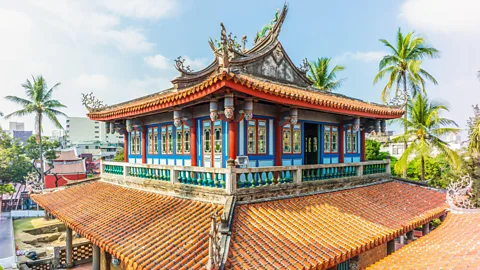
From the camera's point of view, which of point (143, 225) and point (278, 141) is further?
point (278, 141)

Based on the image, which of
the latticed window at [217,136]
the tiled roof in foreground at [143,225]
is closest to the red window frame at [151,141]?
the tiled roof in foreground at [143,225]

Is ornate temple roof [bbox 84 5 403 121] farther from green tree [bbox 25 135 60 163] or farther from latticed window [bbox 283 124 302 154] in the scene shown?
green tree [bbox 25 135 60 163]

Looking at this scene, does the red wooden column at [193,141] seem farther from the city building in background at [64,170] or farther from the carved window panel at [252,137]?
the city building in background at [64,170]

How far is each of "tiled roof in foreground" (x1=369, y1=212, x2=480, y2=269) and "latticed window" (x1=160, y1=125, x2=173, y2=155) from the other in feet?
24.0

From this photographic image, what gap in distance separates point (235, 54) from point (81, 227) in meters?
7.02

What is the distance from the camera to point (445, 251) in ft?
22.2

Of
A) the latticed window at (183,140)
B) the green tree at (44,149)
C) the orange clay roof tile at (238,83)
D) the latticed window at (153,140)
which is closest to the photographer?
the orange clay roof tile at (238,83)

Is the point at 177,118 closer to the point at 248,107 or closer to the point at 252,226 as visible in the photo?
the point at 248,107

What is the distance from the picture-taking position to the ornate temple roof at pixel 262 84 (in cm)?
730

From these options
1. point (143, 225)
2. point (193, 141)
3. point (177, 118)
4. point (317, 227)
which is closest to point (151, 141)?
point (193, 141)

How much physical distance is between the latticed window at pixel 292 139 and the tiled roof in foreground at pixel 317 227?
177 centimetres

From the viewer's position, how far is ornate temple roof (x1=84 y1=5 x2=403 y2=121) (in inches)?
287

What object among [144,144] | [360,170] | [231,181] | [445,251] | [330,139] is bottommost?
[445,251]

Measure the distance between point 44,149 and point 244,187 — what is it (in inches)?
1697
